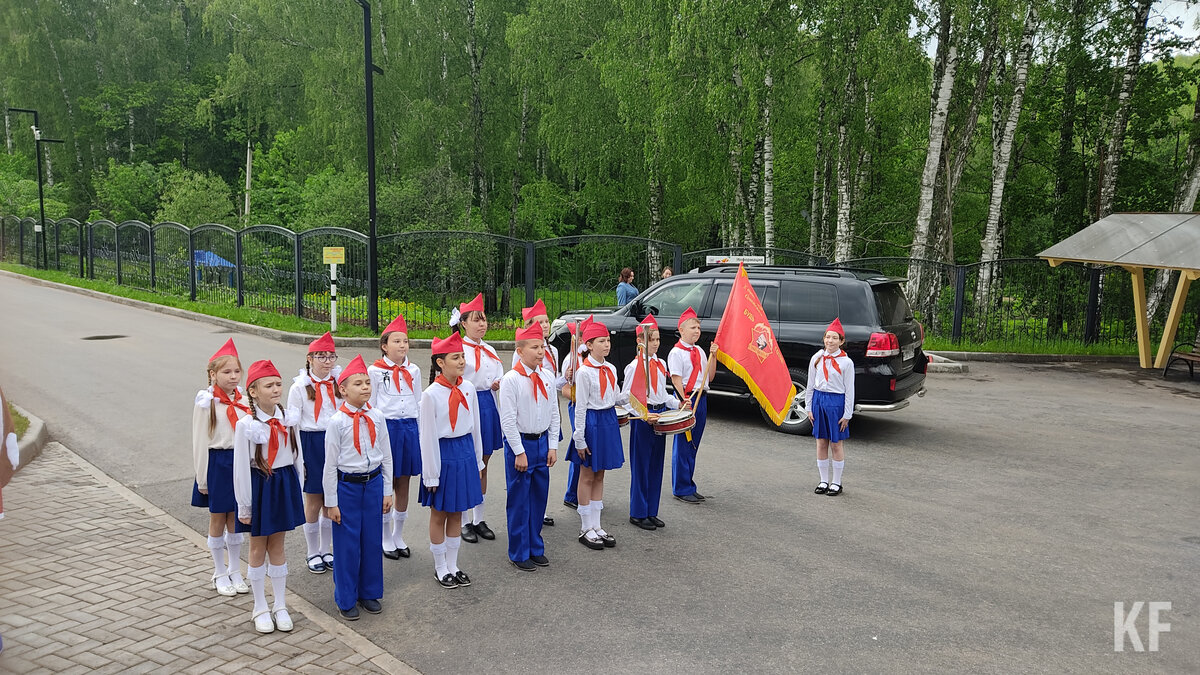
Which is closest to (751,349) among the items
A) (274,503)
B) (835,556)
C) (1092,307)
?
(835,556)

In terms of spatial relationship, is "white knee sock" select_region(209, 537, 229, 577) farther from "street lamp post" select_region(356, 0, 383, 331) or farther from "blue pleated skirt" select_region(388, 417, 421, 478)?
"street lamp post" select_region(356, 0, 383, 331)

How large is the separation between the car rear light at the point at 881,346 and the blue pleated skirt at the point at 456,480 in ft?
19.1

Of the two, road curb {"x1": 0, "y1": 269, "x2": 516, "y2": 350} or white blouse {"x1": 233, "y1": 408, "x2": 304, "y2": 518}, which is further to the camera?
road curb {"x1": 0, "y1": 269, "x2": 516, "y2": 350}

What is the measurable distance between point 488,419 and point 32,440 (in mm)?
5183

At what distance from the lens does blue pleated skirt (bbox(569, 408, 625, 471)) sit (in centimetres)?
616

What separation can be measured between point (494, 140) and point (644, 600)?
27.0 m

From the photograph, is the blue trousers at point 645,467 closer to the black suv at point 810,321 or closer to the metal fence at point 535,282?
the black suv at point 810,321

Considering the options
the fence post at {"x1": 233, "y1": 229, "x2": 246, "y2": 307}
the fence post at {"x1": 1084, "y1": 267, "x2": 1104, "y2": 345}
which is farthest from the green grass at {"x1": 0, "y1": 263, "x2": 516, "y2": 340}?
the fence post at {"x1": 1084, "y1": 267, "x2": 1104, "y2": 345}

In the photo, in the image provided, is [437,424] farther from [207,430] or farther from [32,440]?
[32,440]

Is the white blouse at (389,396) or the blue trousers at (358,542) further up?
the white blouse at (389,396)

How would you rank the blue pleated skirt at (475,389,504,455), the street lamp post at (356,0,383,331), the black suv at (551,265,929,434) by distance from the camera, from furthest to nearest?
the street lamp post at (356,0,383,331) < the black suv at (551,265,929,434) < the blue pleated skirt at (475,389,504,455)

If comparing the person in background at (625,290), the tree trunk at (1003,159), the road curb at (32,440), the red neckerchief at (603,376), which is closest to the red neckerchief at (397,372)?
the red neckerchief at (603,376)

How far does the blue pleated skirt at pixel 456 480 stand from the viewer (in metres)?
5.25

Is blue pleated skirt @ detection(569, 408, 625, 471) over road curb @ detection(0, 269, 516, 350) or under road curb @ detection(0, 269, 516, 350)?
over
